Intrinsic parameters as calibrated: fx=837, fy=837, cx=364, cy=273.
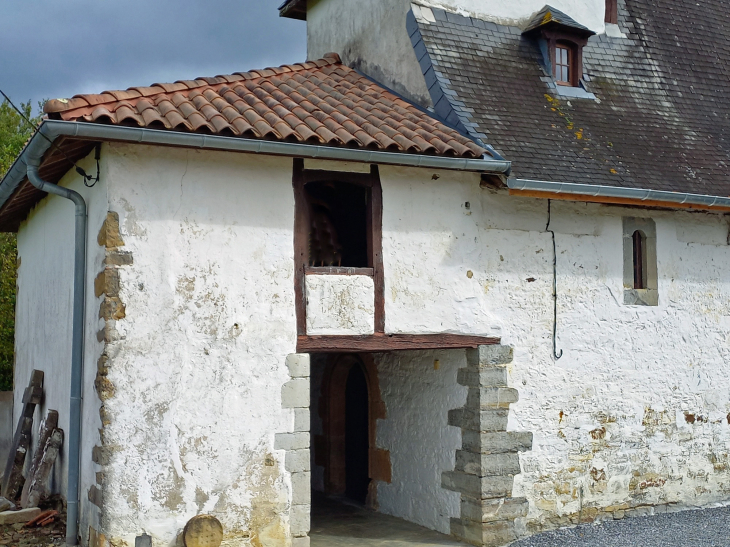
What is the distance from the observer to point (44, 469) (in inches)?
327

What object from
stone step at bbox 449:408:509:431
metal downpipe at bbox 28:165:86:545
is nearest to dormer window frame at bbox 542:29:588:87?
stone step at bbox 449:408:509:431

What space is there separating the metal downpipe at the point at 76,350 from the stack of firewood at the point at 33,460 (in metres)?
1.11

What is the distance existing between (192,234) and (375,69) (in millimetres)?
4232

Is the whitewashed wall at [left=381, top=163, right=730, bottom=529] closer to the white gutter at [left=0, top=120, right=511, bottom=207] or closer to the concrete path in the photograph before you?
the white gutter at [left=0, top=120, right=511, bottom=207]

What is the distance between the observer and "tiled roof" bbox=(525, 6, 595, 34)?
9.74 m

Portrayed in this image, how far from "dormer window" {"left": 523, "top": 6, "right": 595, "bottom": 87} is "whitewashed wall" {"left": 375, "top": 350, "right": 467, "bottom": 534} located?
380 centimetres

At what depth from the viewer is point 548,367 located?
332 inches

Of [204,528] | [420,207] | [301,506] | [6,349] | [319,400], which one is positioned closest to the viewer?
[204,528]

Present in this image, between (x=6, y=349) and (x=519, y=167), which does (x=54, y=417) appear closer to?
(x=519, y=167)

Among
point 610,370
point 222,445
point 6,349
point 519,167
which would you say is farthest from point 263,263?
point 6,349

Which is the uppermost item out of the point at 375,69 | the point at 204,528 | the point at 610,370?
the point at 375,69

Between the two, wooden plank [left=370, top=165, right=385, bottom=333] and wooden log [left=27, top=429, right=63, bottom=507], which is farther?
wooden log [left=27, top=429, right=63, bottom=507]

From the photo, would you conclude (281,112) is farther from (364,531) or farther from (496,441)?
(364,531)

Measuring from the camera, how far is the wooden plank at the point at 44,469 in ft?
27.3
